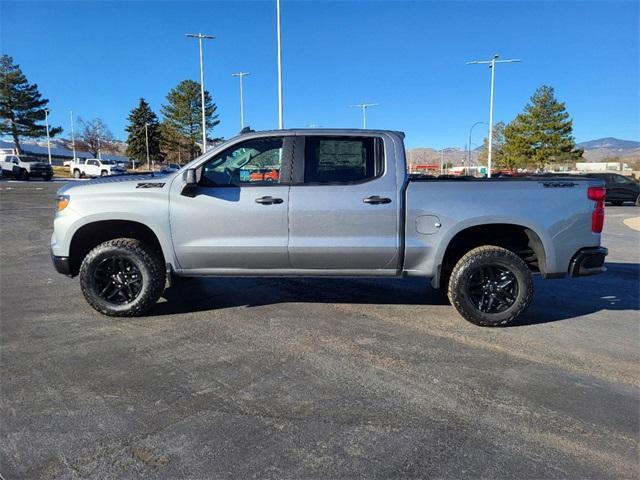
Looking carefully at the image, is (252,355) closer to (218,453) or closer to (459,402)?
(218,453)

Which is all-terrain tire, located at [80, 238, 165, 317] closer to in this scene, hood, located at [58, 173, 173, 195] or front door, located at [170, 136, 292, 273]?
front door, located at [170, 136, 292, 273]

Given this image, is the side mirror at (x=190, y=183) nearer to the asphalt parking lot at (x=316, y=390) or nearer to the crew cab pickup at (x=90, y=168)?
the asphalt parking lot at (x=316, y=390)

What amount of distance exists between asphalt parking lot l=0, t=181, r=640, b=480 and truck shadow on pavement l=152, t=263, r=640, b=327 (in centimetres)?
5

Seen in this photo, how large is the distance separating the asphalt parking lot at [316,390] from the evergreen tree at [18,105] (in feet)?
232

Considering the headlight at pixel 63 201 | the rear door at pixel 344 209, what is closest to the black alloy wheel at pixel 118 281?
the headlight at pixel 63 201

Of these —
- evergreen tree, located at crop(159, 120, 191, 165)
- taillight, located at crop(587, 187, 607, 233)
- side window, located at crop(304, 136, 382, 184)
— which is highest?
evergreen tree, located at crop(159, 120, 191, 165)

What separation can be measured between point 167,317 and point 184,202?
1.27 metres

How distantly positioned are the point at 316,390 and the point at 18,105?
74.8 metres

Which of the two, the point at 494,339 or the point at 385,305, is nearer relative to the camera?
the point at 494,339

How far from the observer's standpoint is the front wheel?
15.2ft

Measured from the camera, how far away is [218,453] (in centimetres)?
261

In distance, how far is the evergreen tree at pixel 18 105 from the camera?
61812 millimetres

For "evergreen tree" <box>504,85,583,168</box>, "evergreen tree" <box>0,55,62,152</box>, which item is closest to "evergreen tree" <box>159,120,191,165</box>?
"evergreen tree" <box>0,55,62,152</box>

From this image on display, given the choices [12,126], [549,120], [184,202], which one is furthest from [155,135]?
[184,202]
